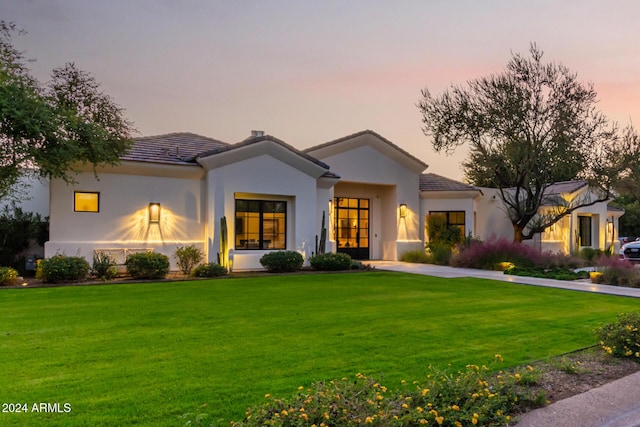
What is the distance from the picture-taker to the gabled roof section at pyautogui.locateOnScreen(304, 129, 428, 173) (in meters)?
19.4

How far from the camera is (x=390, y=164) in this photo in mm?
21312

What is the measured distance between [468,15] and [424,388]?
41.7ft

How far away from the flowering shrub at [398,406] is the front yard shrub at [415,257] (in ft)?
54.1

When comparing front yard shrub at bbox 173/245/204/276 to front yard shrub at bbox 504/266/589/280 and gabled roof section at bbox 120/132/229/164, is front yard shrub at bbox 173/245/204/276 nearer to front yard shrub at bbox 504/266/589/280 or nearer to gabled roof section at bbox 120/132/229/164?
gabled roof section at bbox 120/132/229/164

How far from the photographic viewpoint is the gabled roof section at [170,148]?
15062 millimetres

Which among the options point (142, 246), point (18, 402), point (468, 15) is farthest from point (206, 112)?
point (18, 402)

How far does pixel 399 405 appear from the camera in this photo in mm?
3689

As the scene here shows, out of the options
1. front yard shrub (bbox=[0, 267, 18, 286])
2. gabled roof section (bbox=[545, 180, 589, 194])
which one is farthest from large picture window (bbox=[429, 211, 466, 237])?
front yard shrub (bbox=[0, 267, 18, 286])

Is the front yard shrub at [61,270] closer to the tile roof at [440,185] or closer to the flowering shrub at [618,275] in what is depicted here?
the flowering shrub at [618,275]

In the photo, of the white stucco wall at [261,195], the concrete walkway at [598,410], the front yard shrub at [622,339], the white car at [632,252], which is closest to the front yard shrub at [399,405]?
the concrete walkway at [598,410]

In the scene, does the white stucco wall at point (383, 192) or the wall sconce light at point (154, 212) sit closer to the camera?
the wall sconce light at point (154, 212)

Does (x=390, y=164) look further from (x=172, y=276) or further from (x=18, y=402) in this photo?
(x=18, y=402)

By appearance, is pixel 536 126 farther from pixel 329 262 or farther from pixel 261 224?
pixel 261 224

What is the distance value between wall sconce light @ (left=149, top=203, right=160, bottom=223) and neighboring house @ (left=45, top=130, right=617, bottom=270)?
0.03 meters
